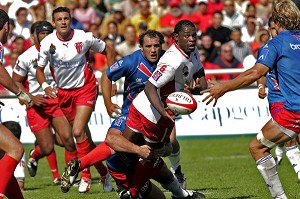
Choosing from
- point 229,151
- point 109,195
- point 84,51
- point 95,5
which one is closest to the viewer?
point 109,195

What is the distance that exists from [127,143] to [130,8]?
15762 mm

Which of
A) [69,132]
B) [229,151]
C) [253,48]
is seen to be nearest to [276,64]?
[69,132]

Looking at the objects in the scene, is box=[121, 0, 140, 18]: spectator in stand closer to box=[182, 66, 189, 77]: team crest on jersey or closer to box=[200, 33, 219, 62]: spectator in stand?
box=[200, 33, 219, 62]: spectator in stand

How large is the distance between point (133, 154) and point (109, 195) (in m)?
1.87

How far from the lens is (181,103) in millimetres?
9594

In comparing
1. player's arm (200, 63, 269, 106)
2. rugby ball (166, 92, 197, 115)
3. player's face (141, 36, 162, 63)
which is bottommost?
rugby ball (166, 92, 197, 115)

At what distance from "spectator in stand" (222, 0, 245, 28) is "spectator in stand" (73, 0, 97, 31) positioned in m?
3.84

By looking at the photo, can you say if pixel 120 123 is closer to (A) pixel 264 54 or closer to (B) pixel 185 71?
(B) pixel 185 71

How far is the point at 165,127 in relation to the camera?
1022 centimetres

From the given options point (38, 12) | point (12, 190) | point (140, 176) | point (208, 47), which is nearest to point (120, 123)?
A: point (140, 176)

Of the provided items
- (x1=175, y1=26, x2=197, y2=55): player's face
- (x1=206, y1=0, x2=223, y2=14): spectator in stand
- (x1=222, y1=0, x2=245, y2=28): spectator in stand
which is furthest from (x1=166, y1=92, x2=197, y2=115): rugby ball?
(x1=206, y1=0, x2=223, y2=14): spectator in stand

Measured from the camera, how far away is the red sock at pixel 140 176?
1008cm

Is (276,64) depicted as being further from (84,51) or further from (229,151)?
(229,151)

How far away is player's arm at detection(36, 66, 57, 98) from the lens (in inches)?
507
